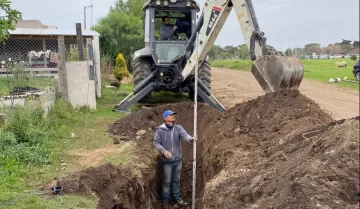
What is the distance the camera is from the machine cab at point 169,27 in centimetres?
1364

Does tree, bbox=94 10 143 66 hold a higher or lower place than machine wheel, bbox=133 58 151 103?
higher

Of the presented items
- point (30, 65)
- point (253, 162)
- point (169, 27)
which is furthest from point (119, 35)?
point (253, 162)

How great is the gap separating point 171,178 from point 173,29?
6876 mm

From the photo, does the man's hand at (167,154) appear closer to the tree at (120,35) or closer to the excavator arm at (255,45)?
the excavator arm at (255,45)

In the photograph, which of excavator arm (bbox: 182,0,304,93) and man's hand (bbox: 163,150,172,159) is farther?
excavator arm (bbox: 182,0,304,93)

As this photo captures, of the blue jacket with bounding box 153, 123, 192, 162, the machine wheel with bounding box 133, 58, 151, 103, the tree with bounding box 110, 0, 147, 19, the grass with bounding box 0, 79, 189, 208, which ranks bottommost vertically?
the grass with bounding box 0, 79, 189, 208

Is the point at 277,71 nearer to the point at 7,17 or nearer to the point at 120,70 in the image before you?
the point at 7,17

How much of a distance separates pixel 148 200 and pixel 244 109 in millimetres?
2724

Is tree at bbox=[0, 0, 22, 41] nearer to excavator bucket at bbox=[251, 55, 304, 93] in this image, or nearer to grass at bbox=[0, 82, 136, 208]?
grass at bbox=[0, 82, 136, 208]

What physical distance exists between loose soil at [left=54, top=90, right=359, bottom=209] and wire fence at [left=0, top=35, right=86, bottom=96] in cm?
269

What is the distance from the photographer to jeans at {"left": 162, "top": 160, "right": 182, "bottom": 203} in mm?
8240

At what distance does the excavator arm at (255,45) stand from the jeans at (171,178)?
230cm

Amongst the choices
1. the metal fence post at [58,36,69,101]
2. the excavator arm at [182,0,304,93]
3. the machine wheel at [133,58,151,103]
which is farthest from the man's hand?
the machine wheel at [133,58,151,103]

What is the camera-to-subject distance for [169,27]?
1420 centimetres
